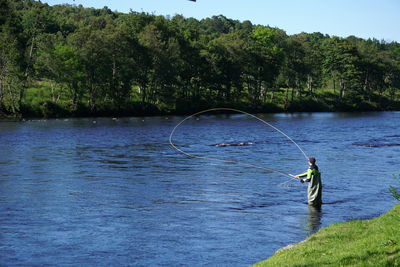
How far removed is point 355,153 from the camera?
1629 inches

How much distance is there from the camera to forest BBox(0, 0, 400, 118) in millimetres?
80188

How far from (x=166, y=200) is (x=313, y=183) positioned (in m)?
5.83

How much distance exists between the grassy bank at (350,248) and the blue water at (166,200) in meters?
1.51

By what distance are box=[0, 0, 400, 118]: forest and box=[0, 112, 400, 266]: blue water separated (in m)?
35.8

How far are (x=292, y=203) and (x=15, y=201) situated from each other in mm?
10734

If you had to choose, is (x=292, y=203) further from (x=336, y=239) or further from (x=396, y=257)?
(x=396, y=257)

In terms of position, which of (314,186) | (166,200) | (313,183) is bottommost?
(166,200)

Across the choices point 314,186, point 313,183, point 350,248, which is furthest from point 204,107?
point 350,248

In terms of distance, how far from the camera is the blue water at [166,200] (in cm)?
1542

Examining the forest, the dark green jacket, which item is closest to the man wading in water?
the dark green jacket

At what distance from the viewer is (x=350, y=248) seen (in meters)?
12.2

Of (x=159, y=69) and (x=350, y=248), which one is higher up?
(x=159, y=69)

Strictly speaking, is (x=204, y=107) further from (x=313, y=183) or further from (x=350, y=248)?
(x=350, y=248)

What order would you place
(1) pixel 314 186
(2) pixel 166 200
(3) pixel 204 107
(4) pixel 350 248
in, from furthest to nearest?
1. (3) pixel 204 107
2. (2) pixel 166 200
3. (1) pixel 314 186
4. (4) pixel 350 248
